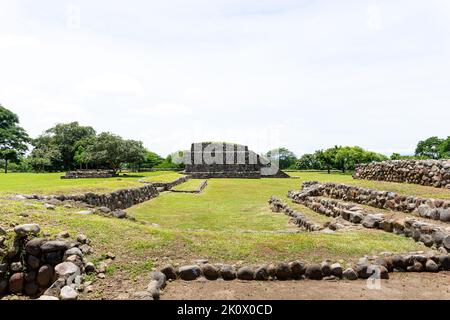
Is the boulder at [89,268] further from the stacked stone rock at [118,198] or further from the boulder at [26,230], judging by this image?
the stacked stone rock at [118,198]

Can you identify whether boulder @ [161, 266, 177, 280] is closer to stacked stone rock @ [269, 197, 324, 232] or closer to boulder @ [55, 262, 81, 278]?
boulder @ [55, 262, 81, 278]

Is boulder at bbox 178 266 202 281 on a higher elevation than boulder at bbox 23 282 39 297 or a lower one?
higher

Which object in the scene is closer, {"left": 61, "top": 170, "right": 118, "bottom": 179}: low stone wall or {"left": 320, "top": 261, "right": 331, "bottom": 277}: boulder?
{"left": 320, "top": 261, "right": 331, "bottom": 277}: boulder

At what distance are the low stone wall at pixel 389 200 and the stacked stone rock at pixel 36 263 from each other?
29.8 ft

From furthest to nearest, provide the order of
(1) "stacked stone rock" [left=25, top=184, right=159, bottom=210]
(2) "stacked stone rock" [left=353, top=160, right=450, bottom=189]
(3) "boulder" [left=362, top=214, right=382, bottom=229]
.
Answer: (1) "stacked stone rock" [left=25, top=184, right=159, bottom=210], (2) "stacked stone rock" [left=353, top=160, right=450, bottom=189], (3) "boulder" [left=362, top=214, right=382, bottom=229]

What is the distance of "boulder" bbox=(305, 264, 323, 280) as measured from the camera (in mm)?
6195

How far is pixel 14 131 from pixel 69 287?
64.1 m

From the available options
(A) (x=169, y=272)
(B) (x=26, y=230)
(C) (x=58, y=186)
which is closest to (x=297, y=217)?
(A) (x=169, y=272)

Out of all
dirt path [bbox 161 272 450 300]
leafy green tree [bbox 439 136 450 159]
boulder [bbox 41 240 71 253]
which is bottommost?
dirt path [bbox 161 272 450 300]

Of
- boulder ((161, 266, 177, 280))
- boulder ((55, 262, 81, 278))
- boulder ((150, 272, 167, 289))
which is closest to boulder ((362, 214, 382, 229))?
boulder ((161, 266, 177, 280))

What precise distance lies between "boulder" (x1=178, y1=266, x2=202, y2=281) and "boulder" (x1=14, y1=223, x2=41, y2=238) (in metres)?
3.08

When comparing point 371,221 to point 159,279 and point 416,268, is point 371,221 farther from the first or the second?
point 159,279

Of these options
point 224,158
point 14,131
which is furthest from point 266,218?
point 14,131

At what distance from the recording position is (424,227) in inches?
332
